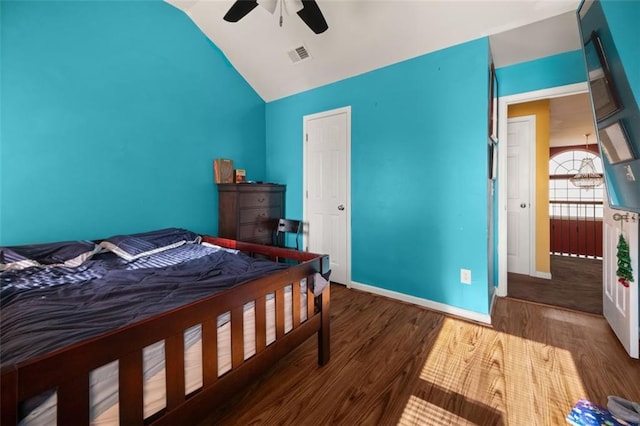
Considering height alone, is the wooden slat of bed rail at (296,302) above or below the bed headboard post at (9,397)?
below

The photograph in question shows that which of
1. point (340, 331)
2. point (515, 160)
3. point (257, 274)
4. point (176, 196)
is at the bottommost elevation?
point (340, 331)

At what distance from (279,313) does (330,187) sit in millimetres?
2087

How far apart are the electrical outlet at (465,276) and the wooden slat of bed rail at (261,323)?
1873 mm

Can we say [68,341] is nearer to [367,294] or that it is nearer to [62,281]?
[62,281]

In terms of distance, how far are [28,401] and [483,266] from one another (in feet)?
8.79

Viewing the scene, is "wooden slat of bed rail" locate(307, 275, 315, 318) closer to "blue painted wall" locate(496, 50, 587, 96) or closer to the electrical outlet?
the electrical outlet

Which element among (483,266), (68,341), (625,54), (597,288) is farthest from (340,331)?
(597,288)

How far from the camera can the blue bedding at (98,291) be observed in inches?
36.0

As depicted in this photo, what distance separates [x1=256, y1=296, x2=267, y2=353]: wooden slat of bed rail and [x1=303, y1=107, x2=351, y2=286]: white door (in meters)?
1.89

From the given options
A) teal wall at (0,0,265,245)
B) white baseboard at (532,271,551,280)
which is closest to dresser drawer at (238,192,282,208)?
teal wall at (0,0,265,245)

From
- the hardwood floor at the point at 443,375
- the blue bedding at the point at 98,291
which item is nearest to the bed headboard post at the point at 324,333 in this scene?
the hardwood floor at the point at 443,375

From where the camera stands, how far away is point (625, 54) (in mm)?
1858

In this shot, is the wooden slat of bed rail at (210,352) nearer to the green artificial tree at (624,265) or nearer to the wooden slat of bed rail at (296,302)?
the wooden slat of bed rail at (296,302)

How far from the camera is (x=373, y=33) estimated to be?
2.51m
